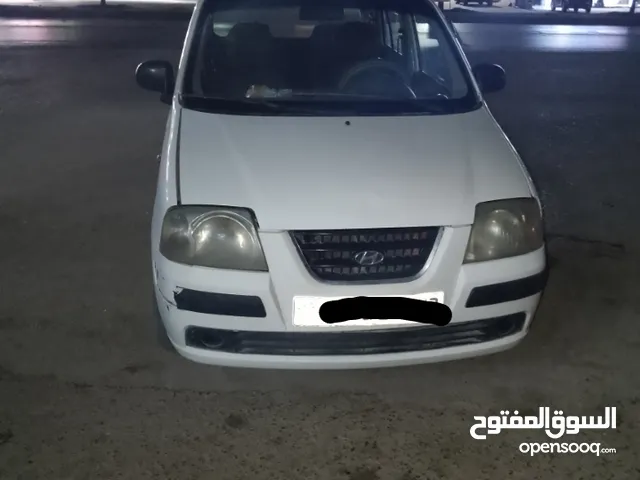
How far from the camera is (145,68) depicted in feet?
13.0

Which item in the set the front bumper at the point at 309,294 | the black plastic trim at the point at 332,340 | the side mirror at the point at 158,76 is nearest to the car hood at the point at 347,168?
the front bumper at the point at 309,294

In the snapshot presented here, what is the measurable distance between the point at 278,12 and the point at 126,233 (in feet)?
5.61

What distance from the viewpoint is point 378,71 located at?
3773mm

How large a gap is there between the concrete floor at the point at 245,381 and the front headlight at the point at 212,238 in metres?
0.66

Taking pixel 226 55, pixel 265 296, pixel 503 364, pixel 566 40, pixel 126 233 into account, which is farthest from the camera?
pixel 566 40

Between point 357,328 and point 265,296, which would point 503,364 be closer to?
point 357,328

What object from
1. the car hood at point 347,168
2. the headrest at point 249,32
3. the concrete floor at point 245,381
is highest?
the headrest at point 249,32

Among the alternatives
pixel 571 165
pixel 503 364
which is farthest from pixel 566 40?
pixel 503 364

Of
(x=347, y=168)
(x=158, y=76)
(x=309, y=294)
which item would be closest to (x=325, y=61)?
(x=158, y=76)

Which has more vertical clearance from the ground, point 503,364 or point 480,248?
point 480,248

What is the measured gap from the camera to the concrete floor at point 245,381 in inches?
102

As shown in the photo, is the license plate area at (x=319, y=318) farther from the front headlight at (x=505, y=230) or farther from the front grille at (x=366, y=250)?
the front headlight at (x=505, y=230)

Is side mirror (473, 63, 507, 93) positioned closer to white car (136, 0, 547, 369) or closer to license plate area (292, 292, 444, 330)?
white car (136, 0, 547, 369)

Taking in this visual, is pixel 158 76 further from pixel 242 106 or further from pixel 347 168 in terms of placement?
pixel 347 168
